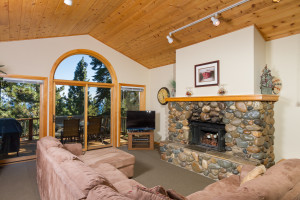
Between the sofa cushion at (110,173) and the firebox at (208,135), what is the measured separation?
221cm

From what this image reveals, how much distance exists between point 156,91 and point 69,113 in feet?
9.48

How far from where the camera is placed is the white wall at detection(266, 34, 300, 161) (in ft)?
10.9

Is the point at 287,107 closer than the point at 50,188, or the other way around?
the point at 50,188

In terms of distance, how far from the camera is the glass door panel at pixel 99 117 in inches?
208

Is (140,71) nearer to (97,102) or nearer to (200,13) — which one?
(97,102)

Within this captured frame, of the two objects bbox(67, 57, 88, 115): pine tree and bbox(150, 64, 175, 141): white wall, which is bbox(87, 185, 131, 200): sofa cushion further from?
bbox(150, 64, 175, 141): white wall

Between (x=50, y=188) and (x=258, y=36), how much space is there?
416 cm

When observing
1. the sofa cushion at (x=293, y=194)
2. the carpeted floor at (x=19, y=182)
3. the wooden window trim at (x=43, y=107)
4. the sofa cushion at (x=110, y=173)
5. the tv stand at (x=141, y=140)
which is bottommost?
the carpeted floor at (x=19, y=182)

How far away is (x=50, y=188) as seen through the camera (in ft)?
6.23

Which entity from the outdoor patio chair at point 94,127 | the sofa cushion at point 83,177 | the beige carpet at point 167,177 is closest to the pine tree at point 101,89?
the outdoor patio chair at point 94,127

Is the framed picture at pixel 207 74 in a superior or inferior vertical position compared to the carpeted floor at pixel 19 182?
superior

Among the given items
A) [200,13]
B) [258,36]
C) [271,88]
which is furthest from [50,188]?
[258,36]

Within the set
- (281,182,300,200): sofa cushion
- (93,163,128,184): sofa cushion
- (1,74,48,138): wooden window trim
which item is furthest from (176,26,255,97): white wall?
(1,74,48,138): wooden window trim

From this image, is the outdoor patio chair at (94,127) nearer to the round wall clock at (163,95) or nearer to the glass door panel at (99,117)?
the glass door panel at (99,117)
